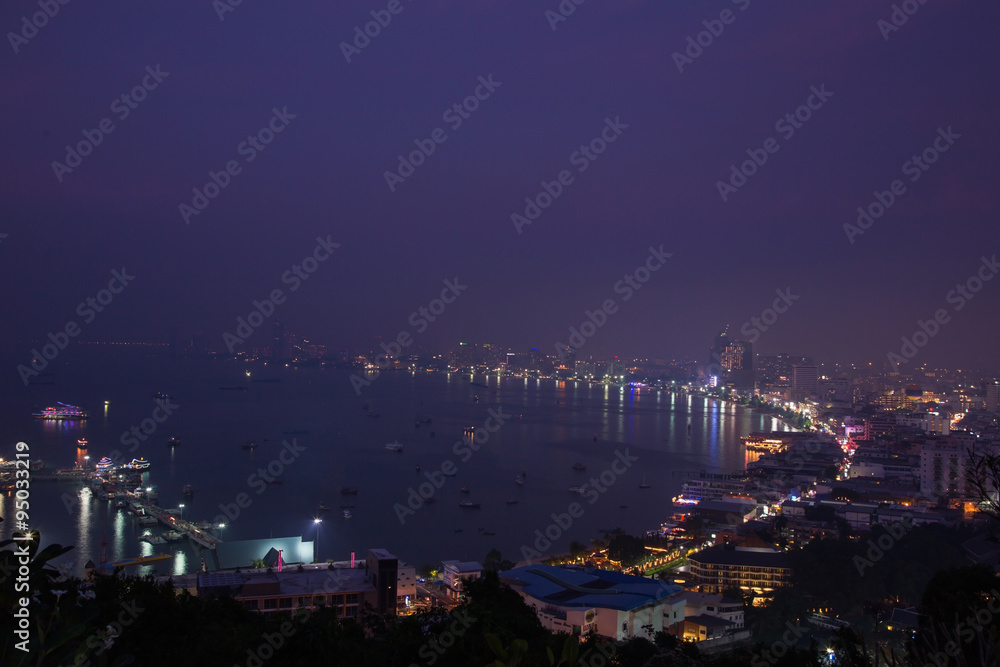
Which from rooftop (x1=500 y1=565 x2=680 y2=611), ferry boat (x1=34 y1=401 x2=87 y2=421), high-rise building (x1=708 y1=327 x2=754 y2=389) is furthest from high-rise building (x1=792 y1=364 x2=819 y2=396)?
rooftop (x1=500 y1=565 x2=680 y2=611)

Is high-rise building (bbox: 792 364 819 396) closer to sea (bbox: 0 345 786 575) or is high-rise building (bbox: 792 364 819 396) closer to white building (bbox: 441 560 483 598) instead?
sea (bbox: 0 345 786 575)

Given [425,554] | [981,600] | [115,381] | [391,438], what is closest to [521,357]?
[115,381]

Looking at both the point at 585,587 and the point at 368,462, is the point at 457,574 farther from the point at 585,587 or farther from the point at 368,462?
the point at 368,462

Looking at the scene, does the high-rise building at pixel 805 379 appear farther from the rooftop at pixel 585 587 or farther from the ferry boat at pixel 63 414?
the rooftop at pixel 585 587

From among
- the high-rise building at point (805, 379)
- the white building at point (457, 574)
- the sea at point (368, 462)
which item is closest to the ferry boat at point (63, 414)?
the sea at point (368, 462)

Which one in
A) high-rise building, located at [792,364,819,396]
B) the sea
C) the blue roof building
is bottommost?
the sea

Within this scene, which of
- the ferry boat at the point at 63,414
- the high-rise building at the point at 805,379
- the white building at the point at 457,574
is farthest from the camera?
the high-rise building at the point at 805,379

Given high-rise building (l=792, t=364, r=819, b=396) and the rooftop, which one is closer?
the rooftop
